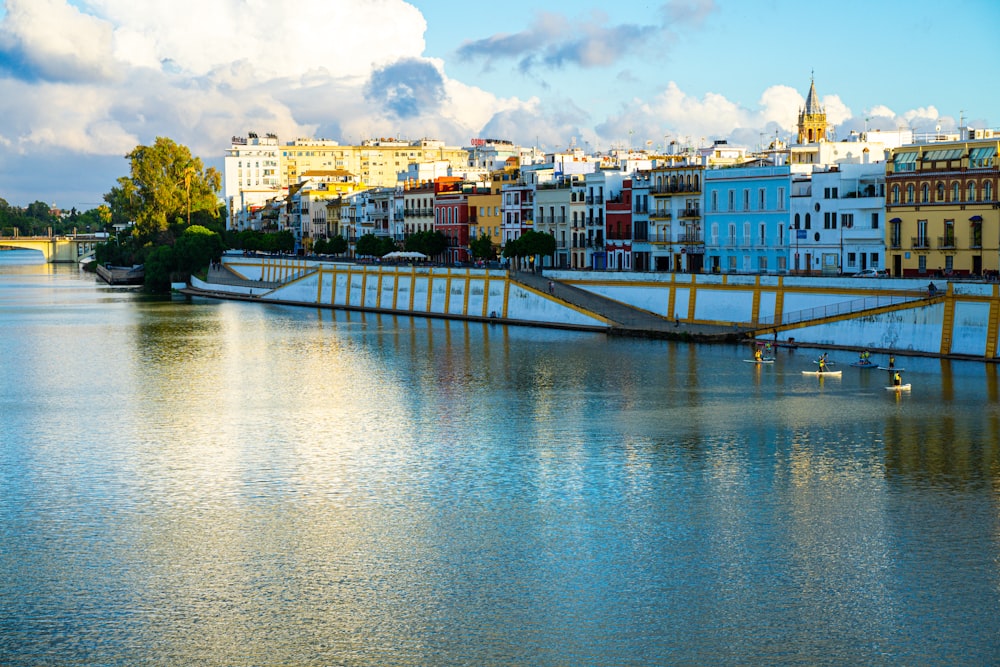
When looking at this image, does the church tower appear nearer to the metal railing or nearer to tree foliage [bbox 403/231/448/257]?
tree foliage [bbox 403/231/448/257]

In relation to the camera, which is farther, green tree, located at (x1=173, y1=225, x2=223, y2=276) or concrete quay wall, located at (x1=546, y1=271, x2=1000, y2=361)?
green tree, located at (x1=173, y1=225, x2=223, y2=276)

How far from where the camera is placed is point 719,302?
65312mm

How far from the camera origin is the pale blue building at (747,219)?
6944 centimetres

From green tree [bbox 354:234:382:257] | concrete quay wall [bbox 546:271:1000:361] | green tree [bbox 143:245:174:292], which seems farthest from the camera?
green tree [bbox 143:245:174:292]

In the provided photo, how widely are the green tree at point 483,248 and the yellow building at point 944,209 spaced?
38.3 m

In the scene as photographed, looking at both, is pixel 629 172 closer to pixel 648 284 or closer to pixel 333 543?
pixel 648 284

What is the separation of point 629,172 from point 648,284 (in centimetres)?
1758

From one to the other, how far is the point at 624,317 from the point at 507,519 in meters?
42.8

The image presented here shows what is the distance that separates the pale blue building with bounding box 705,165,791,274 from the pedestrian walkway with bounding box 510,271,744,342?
6.33 meters

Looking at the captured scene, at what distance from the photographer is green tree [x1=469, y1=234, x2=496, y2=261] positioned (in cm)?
9469

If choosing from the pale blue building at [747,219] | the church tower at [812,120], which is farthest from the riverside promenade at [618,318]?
the church tower at [812,120]

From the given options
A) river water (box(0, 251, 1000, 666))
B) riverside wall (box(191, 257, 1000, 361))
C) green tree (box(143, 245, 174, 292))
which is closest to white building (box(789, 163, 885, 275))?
riverside wall (box(191, 257, 1000, 361))

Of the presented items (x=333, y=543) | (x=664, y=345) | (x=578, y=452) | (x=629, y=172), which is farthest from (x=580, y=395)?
(x=629, y=172)

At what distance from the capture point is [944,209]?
59.0 metres
